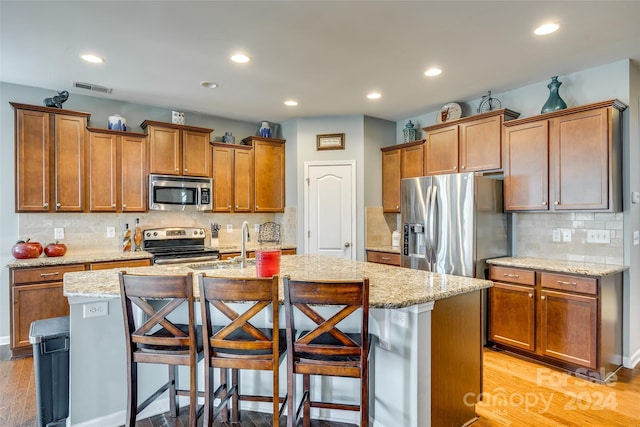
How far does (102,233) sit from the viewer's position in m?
4.25

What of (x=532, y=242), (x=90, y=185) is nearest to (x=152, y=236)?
(x=90, y=185)

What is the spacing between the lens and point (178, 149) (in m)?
4.45

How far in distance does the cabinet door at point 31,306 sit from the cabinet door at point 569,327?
14.9ft

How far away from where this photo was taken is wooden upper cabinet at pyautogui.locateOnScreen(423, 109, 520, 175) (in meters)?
3.79

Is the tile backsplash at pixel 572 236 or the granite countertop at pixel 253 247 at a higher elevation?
the tile backsplash at pixel 572 236

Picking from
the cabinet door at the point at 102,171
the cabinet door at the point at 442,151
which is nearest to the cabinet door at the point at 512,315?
the cabinet door at the point at 442,151

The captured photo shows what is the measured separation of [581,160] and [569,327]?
4.87 feet

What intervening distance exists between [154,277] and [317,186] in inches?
134

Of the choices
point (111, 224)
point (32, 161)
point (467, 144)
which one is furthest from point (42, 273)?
point (467, 144)

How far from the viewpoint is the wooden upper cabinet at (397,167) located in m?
4.74

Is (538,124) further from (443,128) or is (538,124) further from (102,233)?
(102,233)

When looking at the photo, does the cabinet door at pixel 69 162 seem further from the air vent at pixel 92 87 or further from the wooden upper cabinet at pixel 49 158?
the air vent at pixel 92 87

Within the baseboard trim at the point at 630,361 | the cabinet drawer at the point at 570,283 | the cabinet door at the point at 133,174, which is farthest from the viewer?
the cabinet door at the point at 133,174

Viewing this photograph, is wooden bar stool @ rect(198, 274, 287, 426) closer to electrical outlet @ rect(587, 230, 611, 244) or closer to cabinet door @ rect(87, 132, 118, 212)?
cabinet door @ rect(87, 132, 118, 212)
